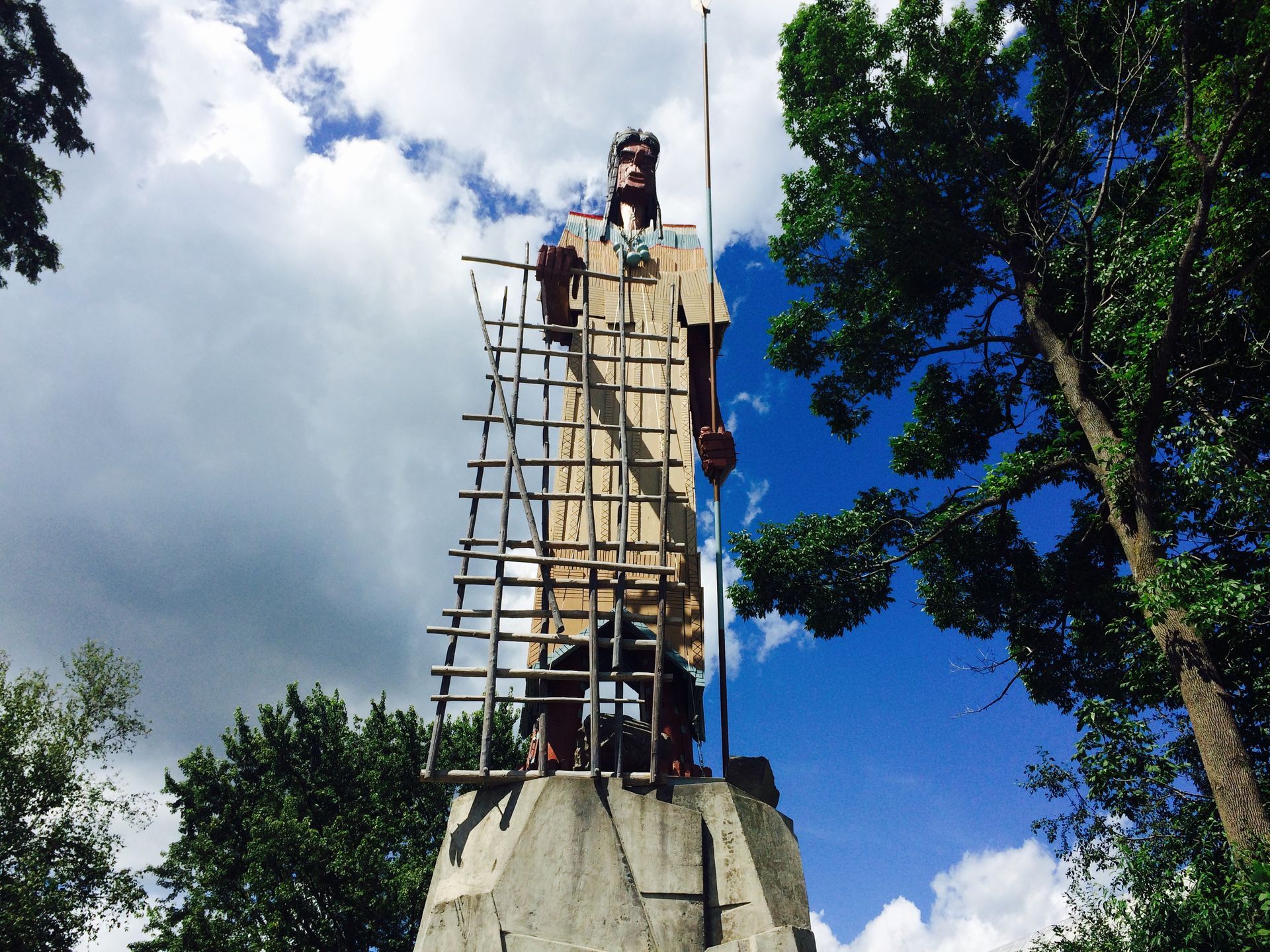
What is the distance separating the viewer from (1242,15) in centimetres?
1048

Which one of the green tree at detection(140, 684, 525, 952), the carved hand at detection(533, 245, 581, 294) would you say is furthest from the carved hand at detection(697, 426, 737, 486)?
the green tree at detection(140, 684, 525, 952)

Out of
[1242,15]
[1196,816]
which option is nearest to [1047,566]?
[1196,816]

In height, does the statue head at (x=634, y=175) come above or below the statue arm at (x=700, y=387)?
above

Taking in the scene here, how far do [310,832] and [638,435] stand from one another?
30.4 ft

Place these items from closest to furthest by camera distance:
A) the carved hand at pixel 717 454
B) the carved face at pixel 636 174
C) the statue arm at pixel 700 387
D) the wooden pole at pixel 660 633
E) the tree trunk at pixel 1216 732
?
1. the tree trunk at pixel 1216 732
2. the wooden pole at pixel 660 633
3. the carved hand at pixel 717 454
4. the statue arm at pixel 700 387
5. the carved face at pixel 636 174

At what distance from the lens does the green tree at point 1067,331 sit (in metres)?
9.46

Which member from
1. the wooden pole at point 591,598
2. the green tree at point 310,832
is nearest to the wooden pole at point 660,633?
the wooden pole at point 591,598

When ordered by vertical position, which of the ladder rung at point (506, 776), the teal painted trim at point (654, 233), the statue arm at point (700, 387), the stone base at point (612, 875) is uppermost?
the teal painted trim at point (654, 233)

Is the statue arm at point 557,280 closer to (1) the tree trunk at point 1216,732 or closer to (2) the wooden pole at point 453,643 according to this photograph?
(2) the wooden pole at point 453,643

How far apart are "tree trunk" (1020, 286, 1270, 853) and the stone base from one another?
3751 millimetres

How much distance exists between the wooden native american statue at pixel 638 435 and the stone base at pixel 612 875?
79cm

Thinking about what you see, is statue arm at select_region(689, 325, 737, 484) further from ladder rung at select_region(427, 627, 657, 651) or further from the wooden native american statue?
ladder rung at select_region(427, 627, 657, 651)

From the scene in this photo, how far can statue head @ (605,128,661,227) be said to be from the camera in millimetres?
15781

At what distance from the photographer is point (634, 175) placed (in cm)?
1587
